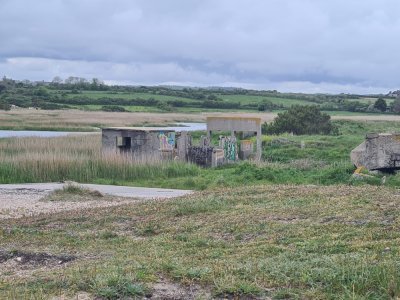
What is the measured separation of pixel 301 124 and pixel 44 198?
33.6m

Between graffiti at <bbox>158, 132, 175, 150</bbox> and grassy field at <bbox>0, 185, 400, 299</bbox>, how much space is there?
50.6ft

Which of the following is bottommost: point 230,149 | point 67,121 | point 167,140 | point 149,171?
point 67,121

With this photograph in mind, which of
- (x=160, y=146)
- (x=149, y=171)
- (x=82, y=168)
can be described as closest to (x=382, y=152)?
(x=149, y=171)

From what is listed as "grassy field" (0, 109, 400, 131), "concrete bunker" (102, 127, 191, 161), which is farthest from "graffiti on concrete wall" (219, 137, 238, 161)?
"grassy field" (0, 109, 400, 131)

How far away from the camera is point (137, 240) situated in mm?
10039

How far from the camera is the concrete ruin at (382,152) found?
19906 millimetres

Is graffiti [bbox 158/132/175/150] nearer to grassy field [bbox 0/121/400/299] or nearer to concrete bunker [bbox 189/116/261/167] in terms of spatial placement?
concrete bunker [bbox 189/116/261/167]

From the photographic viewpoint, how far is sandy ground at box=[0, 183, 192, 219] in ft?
52.3

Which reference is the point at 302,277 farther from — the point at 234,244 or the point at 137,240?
the point at 137,240

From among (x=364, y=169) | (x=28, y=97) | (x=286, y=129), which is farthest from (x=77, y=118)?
(x=364, y=169)

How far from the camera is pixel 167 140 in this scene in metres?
30.0

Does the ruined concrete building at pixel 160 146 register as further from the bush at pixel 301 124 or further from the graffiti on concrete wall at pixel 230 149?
the bush at pixel 301 124

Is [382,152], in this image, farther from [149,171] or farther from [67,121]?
[67,121]

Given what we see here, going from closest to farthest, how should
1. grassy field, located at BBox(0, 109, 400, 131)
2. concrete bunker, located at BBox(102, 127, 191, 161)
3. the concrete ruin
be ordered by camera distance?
the concrete ruin, concrete bunker, located at BBox(102, 127, 191, 161), grassy field, located at BBox(0, 109, 400, 131)
